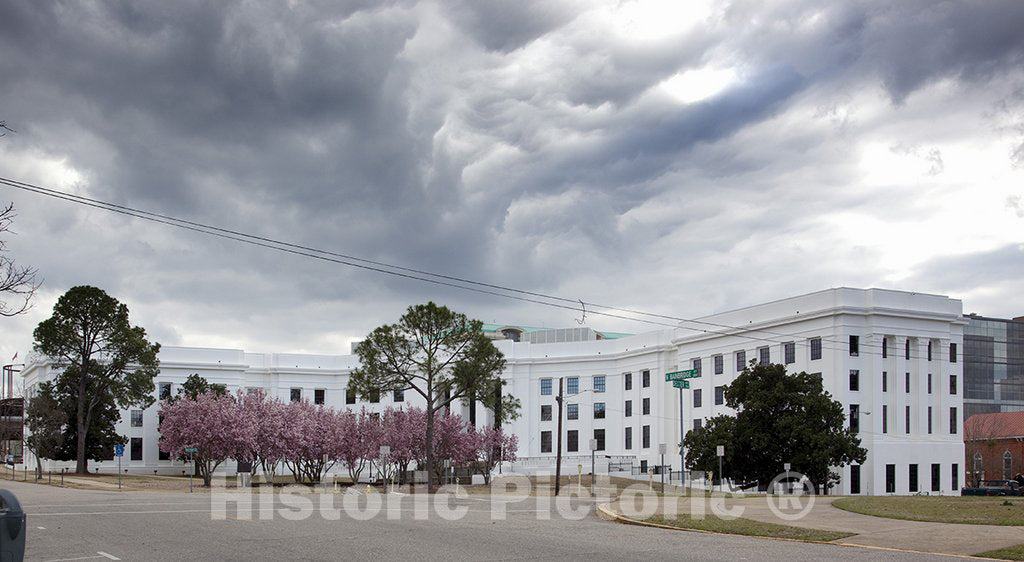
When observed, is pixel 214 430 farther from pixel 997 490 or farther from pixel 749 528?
pixel 749 528

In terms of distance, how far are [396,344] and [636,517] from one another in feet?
122

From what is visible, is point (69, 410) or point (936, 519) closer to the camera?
point (936, 519)

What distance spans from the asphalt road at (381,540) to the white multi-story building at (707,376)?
37183mm

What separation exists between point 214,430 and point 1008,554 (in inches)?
2566

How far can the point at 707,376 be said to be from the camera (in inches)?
3282

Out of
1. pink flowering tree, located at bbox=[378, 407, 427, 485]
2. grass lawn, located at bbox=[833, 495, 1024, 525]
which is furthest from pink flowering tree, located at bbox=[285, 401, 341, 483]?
grass lawn, located at bbox=[833, 495, 1024, 525]

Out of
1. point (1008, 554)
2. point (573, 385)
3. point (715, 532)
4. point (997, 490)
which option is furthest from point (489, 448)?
point (1008, 554)

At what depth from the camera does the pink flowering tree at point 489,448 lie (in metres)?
84.2

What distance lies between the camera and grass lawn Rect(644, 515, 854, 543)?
2228cm

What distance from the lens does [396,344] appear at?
210 ft

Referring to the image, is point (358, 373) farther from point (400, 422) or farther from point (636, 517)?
point (636, 517)

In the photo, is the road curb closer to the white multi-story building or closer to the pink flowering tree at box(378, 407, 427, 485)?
the white multi-story building

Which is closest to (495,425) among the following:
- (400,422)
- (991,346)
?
(400,422)

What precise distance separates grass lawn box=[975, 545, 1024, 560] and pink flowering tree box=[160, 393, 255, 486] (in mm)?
62617
